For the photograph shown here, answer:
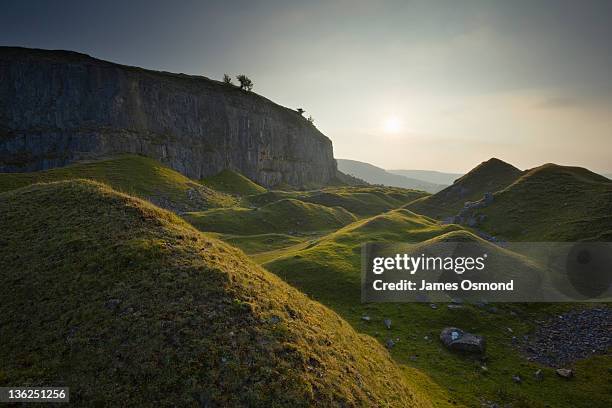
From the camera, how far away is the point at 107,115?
118438 mm

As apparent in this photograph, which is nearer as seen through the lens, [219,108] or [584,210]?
[584,210]

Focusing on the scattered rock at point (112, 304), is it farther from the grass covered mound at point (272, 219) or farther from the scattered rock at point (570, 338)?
the grass covered mound at point (272, 219)

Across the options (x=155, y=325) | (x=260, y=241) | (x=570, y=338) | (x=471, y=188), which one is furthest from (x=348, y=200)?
(x=155, y=325)

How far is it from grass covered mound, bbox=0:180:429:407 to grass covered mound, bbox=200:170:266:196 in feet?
388

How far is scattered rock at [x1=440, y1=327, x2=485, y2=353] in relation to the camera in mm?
32250

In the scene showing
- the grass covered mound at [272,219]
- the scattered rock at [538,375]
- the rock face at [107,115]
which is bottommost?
the scattered rock at [538,375]

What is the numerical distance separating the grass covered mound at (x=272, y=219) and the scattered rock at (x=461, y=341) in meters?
60.7

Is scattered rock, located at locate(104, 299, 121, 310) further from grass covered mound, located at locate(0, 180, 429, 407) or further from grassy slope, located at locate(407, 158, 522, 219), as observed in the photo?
grassy slope, located at locate(407, 158, 522, 219)

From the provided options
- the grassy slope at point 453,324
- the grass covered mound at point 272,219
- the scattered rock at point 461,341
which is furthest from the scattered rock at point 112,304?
the grass covered mound at point 272,219

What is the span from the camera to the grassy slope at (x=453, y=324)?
2683 cm

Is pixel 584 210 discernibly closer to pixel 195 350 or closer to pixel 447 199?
pixel 447 199

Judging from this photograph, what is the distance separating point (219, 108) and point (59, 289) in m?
155

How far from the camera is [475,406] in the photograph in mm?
25266

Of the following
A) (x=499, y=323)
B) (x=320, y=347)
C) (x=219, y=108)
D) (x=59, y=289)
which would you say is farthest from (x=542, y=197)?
(x=219, y=108)
